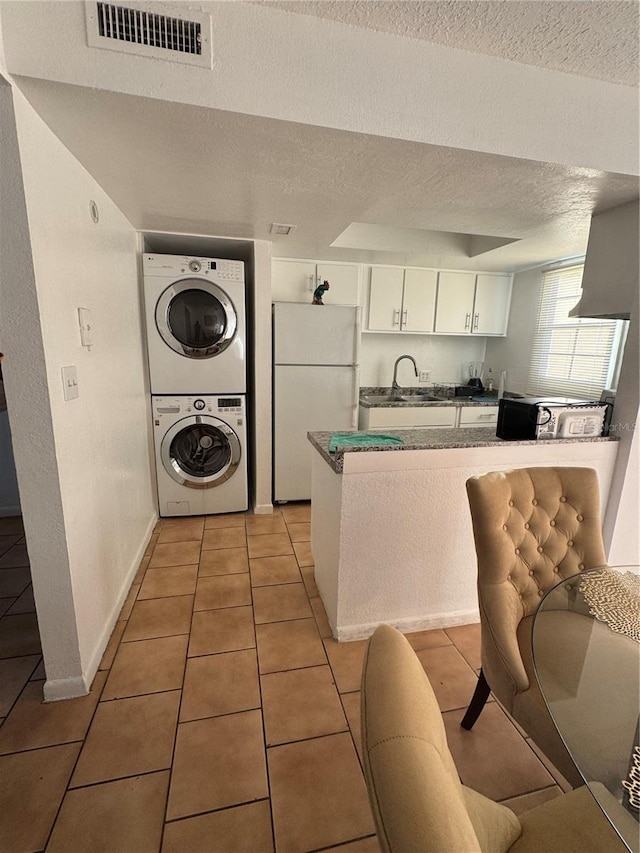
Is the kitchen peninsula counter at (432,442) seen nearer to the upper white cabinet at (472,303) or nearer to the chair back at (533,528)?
the chair back at (533,528)

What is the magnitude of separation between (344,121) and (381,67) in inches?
8.4

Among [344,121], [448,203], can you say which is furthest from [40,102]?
[448,203]

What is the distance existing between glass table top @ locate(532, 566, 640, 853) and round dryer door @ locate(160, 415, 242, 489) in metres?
2.30

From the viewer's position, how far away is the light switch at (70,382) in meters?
1.40

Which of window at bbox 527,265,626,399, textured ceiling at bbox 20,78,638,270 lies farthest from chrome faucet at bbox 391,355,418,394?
textured ceiling at bbox 20,78,638,270

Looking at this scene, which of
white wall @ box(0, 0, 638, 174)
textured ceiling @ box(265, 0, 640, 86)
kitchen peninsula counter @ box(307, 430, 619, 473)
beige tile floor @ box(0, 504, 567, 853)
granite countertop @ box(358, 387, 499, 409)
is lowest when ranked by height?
beige tile floor @ box(0, 504, 567, 853)

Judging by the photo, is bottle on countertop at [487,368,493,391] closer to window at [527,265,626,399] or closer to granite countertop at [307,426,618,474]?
window at [527,265,626,399]

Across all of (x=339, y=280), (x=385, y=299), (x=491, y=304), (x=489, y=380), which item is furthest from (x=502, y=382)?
(x=339, y=280)

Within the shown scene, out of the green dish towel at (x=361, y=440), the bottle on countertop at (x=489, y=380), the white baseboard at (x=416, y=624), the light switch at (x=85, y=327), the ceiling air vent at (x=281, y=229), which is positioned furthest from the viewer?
the bottle on countertop at (x=489, y=380)

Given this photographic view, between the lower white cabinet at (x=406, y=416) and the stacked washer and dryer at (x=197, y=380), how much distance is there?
1.14m

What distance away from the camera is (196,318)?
2762 millimetres

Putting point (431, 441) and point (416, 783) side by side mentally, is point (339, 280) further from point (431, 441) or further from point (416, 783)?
point (416, 783)

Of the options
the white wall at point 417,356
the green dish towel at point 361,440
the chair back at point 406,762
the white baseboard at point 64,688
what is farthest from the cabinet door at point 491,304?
the white baseboard at point 64,688

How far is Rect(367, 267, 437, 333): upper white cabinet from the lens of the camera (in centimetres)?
361
